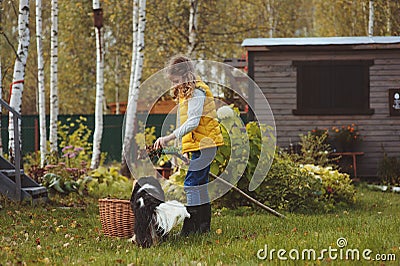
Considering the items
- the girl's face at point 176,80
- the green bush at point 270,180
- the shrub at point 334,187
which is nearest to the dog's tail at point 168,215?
the girl's face at point 176,80

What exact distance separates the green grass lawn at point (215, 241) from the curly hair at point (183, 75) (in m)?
1.43

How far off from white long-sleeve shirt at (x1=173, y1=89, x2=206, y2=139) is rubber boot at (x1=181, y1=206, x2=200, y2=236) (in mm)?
801

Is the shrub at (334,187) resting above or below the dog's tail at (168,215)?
below

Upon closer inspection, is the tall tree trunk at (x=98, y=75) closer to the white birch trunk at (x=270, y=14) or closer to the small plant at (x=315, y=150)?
the small plant at (x=315, y=150)

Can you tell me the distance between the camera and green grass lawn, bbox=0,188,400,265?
5.17m

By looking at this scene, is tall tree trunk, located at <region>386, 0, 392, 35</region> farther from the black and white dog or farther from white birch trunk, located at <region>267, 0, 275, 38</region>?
the black and white dog

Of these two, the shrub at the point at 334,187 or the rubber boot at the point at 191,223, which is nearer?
the rubber boot at the point at 191,223

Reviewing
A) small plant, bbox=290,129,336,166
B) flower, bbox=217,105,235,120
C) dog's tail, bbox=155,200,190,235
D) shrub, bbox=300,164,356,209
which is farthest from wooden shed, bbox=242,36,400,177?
dog's tail, bbox=155,200,190,235

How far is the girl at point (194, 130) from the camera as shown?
6.14 meters

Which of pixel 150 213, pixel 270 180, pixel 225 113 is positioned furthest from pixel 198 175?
pixel 270 180

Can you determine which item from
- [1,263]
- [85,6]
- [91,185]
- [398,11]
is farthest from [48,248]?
[85,6]

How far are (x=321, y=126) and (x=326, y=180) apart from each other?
14.4 ft

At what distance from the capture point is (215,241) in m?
6.12

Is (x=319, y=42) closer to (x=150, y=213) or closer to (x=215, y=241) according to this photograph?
(x=215, y=241)
